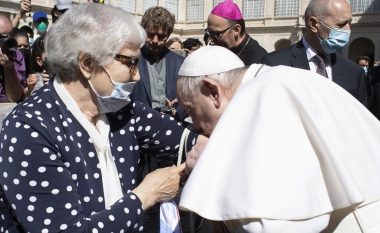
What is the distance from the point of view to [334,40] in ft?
12.8

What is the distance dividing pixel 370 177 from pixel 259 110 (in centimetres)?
44

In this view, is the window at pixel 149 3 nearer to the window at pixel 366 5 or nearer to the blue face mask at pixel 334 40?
the window at pixel 366 5

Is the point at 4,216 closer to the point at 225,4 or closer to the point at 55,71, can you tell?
the point at 55,71

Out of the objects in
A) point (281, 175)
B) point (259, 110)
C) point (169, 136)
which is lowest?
point (169, 136)

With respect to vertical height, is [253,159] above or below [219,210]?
above

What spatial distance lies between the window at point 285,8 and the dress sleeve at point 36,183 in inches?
1506

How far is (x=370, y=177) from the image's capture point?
5.41 feet

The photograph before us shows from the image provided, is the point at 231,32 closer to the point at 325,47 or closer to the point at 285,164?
the point at 325,47

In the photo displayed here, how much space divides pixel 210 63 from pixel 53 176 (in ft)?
2.44

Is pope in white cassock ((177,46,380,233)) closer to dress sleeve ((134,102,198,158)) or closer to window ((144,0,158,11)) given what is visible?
dress sleeve ((134,102,198,158))

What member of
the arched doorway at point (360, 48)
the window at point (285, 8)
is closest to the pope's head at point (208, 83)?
the window at point (285, 8)

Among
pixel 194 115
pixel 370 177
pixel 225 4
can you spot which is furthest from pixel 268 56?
pixel 370 177

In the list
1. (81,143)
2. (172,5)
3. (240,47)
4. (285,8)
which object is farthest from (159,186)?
(172,5)

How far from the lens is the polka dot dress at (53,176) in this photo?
1881mm
